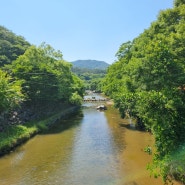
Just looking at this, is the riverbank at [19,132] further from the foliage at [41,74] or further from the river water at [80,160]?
the foliage at [41,74]

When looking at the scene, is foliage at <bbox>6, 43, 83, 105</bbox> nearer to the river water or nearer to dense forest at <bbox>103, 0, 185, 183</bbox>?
the river water

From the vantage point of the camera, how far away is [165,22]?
4531cm

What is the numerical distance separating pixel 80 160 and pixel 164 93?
15.0 meters

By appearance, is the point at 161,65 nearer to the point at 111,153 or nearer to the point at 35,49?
the point at 111,153

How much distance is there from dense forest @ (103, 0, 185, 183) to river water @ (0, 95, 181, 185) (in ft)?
11.8

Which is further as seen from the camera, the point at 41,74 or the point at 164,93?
the point at 41,74

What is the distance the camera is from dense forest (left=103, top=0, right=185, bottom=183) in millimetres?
17797

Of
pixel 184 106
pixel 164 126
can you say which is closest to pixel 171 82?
pixel 184 106

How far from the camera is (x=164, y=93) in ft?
61.0

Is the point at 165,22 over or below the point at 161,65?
over

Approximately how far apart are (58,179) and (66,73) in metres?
46.6

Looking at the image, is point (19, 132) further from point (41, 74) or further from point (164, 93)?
point (164, 93)

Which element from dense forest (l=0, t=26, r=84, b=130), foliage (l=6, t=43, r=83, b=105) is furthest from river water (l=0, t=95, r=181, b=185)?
foliage (l=6, t=43, r=83, b=105)

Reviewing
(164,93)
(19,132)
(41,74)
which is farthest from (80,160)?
(41,74)
